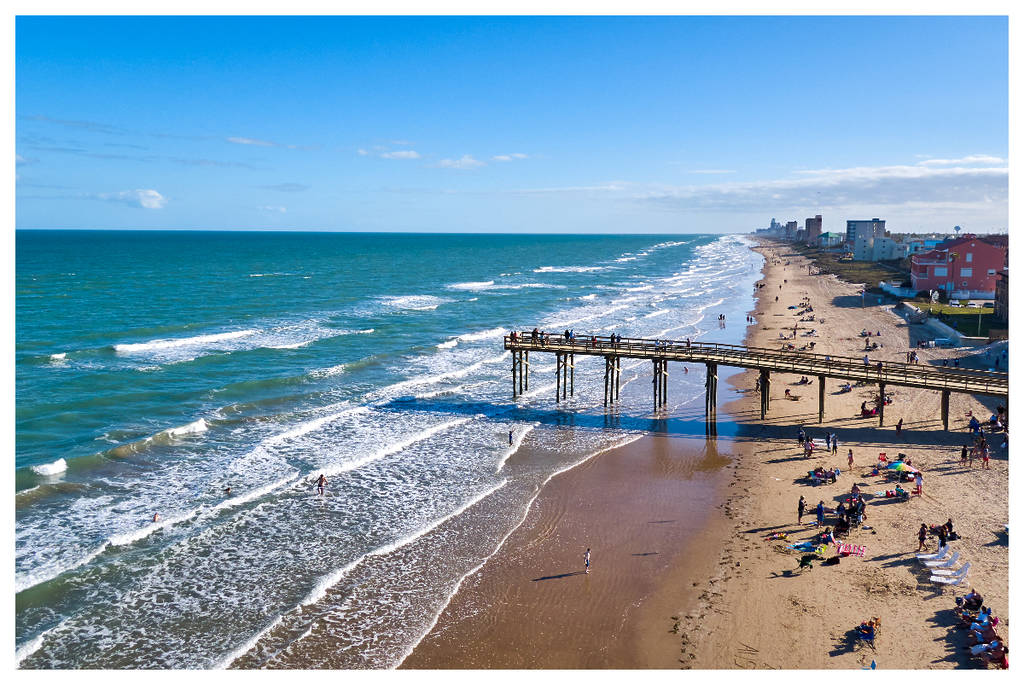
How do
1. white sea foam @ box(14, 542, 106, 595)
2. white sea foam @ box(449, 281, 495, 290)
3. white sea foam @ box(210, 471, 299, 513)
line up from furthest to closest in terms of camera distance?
white sea foam @ box(449, 281, 495, 290) → white sea foam @ box(210, 471, 299, 513) → white sea foam @ box(14, 542, 106, 595)

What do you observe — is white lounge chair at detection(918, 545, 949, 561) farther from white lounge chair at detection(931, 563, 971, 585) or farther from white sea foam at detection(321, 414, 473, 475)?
white sea foam at detection(321, 414, 473, 475)

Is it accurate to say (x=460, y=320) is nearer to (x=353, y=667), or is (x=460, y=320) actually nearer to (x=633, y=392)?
(x=633, y=392)

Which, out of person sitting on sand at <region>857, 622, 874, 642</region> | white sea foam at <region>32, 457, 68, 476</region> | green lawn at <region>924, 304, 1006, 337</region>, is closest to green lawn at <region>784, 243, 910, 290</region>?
green lawn at <region>924, 304, 1006, 337</region>

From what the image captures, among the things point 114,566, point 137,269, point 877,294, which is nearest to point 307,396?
point 114,566

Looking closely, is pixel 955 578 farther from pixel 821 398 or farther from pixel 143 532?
pixel 143 532

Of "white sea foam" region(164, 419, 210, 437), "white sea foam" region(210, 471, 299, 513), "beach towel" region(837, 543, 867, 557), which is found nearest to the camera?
"beach towel" region(837, 543, 867, 557)

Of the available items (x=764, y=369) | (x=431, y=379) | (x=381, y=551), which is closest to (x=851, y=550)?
(x=764, y=369)
